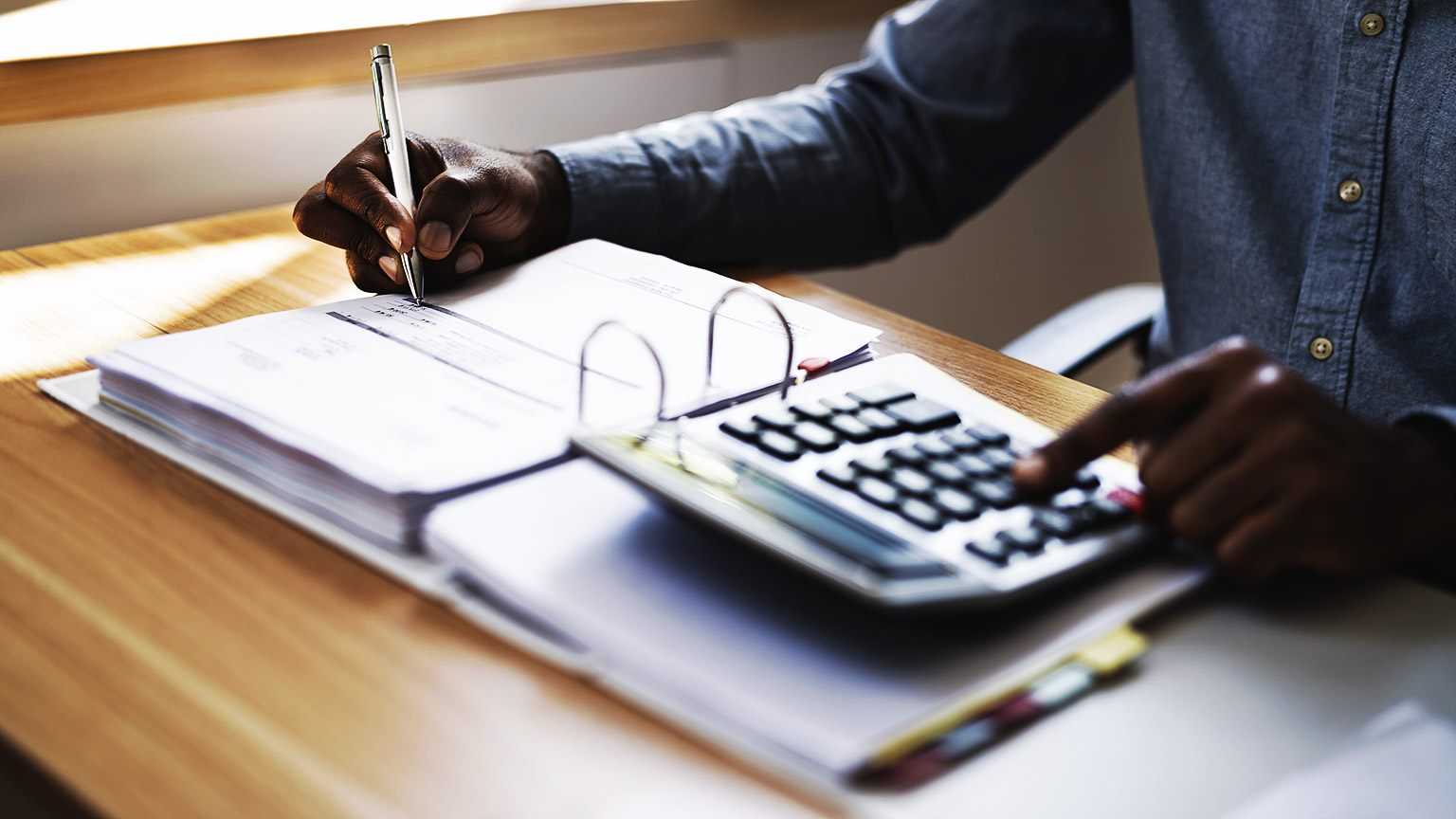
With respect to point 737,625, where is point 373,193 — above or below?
above

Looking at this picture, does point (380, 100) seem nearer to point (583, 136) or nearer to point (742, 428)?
point (742, 428)

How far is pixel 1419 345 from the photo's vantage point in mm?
806

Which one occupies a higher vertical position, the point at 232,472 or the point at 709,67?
the point at 709,67

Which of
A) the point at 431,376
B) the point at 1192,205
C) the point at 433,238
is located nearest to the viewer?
the point at 431,376

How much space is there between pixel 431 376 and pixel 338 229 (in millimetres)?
207

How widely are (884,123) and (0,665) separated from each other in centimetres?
82

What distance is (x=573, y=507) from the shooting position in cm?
48

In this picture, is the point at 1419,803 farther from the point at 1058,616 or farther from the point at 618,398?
the point at 618,398

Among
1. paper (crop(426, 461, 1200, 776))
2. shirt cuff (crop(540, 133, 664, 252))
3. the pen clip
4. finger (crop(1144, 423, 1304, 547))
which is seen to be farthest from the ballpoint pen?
finger (crop(1144, 423, 1304, 547))

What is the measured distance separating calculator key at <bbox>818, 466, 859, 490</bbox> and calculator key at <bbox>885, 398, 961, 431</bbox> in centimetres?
6

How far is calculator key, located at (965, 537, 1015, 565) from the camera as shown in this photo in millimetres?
420

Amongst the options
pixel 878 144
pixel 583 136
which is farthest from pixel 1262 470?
pixel 583 136

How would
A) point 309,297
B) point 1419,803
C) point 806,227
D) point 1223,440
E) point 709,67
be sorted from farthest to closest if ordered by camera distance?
point 709,67 → point 806,227 → point 309,297 → point 1223,440 → point 1419,803

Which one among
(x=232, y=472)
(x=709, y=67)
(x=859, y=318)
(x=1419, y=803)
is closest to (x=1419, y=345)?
(x=859, y=318)
